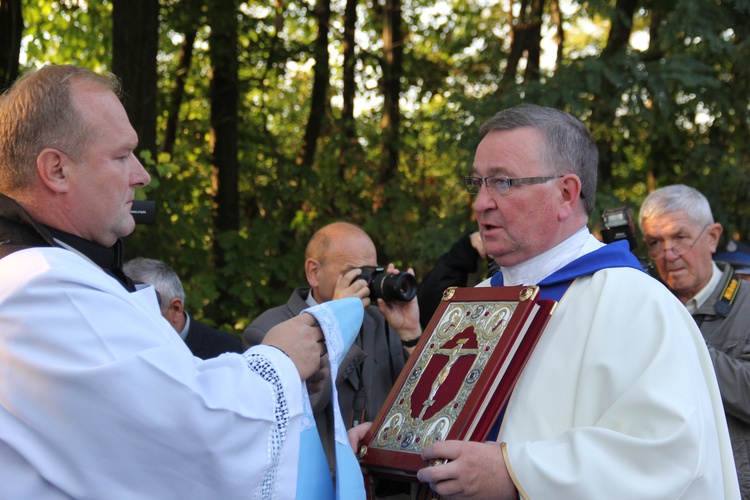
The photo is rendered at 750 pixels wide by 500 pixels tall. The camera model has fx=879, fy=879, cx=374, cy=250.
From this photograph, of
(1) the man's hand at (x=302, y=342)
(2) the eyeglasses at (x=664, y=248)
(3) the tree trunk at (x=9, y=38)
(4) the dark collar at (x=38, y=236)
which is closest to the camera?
(4) the dark collar at (x=38, y=236)

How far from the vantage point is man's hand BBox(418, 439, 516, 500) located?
237cm

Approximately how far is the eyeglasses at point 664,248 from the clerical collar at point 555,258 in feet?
→ 4.91

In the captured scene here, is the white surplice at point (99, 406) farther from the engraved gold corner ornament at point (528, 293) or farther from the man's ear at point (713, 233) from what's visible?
the man's ear at point (713, 233)

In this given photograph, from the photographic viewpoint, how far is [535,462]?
241 centimetres

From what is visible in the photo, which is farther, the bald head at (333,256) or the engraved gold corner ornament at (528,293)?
the bald head at (333,256)

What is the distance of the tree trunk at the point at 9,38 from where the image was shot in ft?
22.3

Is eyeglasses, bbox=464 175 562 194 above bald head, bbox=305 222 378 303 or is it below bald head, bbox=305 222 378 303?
above

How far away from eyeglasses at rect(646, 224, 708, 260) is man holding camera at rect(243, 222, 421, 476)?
1.28 metres

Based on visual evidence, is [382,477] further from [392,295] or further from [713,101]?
[713,101]

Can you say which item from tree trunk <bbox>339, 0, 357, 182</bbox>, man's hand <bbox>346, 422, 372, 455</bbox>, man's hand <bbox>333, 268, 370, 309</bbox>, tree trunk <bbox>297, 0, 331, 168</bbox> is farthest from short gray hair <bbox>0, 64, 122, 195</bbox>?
tree trunk <bbox>339, 0, 357, 182</bbox>

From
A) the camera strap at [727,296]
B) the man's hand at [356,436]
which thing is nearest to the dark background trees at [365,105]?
the camera strap at [727,296]

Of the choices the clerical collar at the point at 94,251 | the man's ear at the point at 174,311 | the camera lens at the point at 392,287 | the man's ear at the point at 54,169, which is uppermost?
the man's ear at the point at 54,169

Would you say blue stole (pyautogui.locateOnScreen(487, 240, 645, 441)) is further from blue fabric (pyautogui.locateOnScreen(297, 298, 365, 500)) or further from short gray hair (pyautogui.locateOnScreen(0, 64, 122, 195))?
short gray hair (pyautogui.locateOnScreen(0, 64, 122, 195))

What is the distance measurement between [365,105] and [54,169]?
9007 mm
